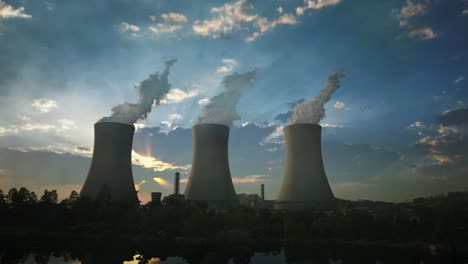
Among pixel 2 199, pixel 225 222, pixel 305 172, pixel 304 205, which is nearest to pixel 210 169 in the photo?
pixel 225 222

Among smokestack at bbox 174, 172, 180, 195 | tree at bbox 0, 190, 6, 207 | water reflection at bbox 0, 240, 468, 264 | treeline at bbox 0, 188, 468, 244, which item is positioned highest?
smokestack at bbox 174, 172, 180, 195

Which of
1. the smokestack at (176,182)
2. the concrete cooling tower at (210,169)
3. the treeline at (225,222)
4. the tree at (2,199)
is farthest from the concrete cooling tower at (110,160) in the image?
the smokestack at (176,182)

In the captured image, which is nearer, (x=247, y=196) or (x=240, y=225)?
(x=240, y=225)

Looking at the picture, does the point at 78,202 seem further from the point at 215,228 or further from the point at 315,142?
the point at 315,142

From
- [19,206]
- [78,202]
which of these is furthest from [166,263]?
[19,206]

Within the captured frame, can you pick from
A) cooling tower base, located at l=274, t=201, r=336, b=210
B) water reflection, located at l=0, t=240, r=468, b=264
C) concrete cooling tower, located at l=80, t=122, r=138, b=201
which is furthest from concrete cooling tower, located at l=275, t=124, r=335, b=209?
concrete cooling tower, located at l=80, t=122, r=138, b=201

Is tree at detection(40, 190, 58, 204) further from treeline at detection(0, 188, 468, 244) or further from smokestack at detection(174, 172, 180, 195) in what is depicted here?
smokestack at detection(174, 172, 180, 195)
